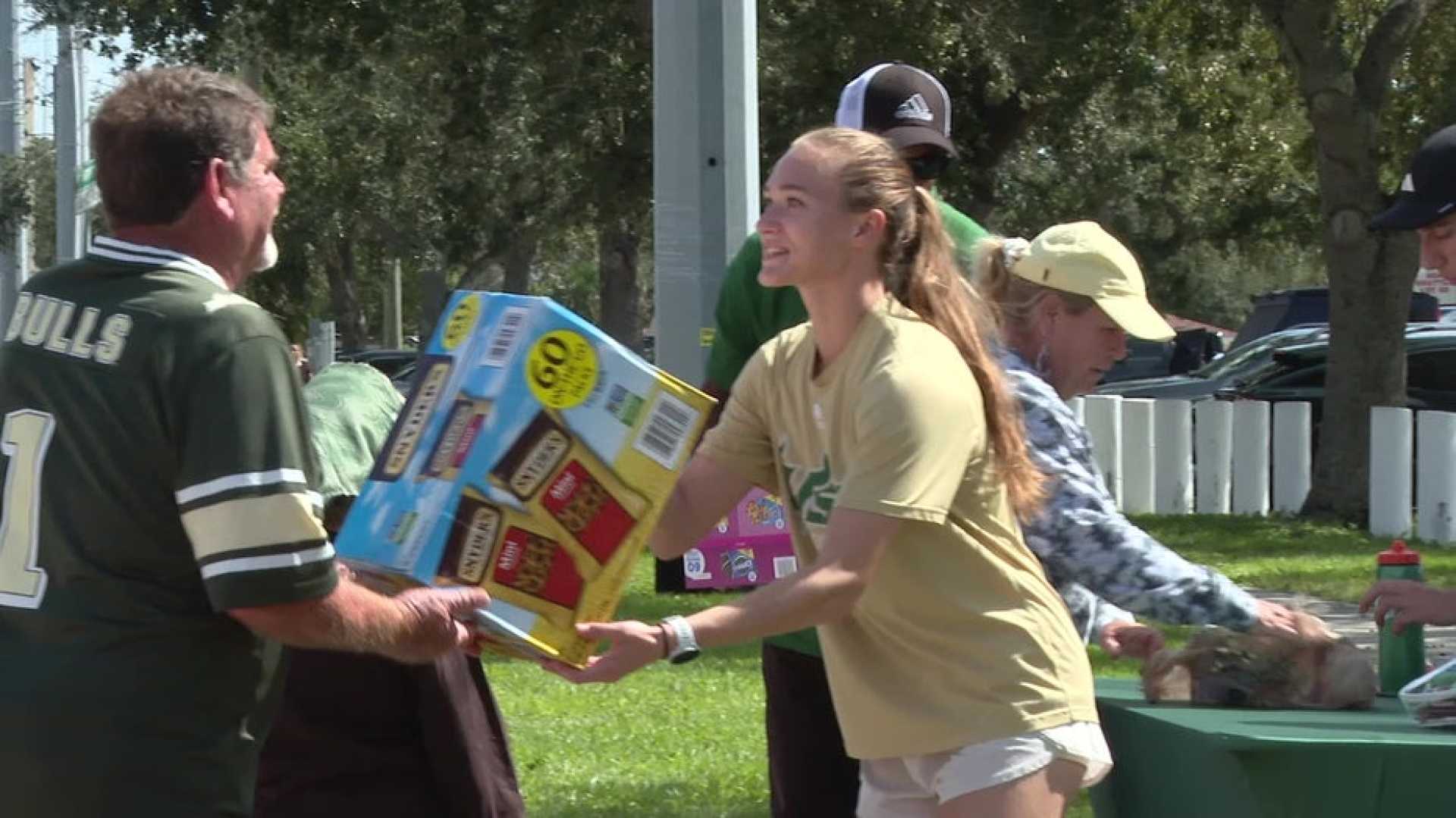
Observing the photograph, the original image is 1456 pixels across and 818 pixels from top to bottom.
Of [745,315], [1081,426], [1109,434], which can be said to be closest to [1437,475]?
[1109,434]

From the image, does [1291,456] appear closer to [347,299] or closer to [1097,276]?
[1097,276]

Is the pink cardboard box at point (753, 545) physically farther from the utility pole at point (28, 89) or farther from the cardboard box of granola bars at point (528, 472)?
the utility pole at point (28, 89)

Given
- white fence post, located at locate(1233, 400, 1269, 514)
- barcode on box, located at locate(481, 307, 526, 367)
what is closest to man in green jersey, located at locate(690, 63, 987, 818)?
barcode on box, located at locate(481, 307, 526, 367)

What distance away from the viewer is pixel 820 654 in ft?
14.4

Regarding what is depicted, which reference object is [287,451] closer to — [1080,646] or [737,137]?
[1080,646]

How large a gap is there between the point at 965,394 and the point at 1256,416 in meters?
16.6

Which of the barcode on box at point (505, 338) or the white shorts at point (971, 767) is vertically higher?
the barcode on box at point (505, 338)

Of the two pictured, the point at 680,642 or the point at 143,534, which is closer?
the point at 143,534

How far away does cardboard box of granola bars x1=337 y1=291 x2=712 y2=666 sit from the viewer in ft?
10.3

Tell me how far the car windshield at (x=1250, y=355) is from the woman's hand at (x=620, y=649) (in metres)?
22.6

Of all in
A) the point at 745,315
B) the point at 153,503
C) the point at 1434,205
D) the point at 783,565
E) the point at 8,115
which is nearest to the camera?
the point at 153,503

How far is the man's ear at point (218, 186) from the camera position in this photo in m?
3.05

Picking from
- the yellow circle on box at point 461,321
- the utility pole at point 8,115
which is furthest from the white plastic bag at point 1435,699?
the utility pole at point 8,115

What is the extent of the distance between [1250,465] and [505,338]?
17532 mm
